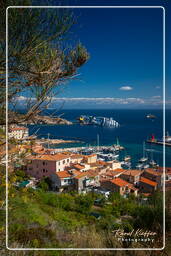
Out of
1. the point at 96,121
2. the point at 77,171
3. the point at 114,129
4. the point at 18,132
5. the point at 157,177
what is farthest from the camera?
the point at 77,171

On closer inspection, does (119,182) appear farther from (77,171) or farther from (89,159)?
(89,159)

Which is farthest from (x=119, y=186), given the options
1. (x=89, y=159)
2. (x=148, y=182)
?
(x=89, y=159)

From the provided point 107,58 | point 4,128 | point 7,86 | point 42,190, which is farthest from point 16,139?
point 42,190

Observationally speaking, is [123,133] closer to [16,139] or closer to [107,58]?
[107,58]

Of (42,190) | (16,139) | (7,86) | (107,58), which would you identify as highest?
(107,58)

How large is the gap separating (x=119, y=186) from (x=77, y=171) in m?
0.97

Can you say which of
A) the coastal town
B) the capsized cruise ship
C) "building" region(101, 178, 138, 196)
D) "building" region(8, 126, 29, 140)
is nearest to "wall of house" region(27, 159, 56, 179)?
the coastal town

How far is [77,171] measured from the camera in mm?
4242

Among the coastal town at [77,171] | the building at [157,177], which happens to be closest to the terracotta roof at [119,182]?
the coastal town at [77,171]

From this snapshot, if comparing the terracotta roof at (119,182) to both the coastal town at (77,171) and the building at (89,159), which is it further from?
the building at (89,159)

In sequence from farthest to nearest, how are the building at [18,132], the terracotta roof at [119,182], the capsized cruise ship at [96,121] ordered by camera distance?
the terracotta roof at [119,182]
the capsized cruise ship at [96,121]
the building at [18,132]

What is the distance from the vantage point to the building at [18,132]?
4.86 feet

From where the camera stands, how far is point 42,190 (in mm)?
5129

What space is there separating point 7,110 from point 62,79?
0.49 meters
